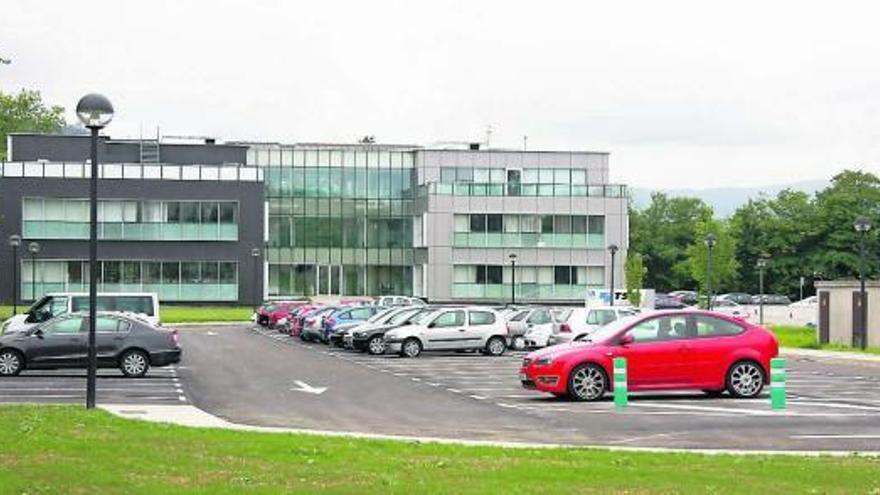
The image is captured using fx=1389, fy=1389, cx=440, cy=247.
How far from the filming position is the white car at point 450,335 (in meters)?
40.2

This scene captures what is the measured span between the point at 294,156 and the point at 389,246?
9.44m

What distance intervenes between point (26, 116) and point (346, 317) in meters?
77.3

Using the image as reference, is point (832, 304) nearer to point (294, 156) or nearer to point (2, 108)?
point (294, 156)

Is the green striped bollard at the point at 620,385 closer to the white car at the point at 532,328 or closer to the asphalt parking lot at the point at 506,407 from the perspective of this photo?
the asphalt parking lot at the point at 506,407

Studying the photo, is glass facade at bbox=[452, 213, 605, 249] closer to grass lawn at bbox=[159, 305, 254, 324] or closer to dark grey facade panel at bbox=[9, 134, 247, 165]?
grass lawn at bbox=[159, 305, 254, 324]

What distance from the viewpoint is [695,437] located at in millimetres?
17469

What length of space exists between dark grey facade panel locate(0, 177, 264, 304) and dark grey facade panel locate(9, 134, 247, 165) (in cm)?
636

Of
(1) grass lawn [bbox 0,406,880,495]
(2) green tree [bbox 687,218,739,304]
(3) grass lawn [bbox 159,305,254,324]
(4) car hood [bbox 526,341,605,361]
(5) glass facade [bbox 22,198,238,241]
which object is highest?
(5) glass facade [bbox 22,198,238,241]

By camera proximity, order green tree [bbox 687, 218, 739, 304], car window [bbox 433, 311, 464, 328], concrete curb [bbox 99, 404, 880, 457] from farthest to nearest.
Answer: green tree [bbox 687, 218, 739, 304]
car window [bbox 433, 311, 464, 328]
concrete curb [bbox 99, 404, 880, 457]

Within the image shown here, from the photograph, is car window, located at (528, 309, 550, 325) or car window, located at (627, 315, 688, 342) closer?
car window, located at (627, 315, 688, 342)

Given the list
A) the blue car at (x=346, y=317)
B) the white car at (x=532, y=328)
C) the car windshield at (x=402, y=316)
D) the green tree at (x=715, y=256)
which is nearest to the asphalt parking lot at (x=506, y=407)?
the car windshield at (x=402, y=316)

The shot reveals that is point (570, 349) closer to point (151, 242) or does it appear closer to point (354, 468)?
point (354, 468)

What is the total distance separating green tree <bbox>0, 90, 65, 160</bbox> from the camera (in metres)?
109

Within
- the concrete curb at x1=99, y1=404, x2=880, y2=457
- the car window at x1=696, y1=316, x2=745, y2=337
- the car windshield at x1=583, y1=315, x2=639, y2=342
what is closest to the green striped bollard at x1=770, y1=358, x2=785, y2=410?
the car window at x1=696, y1=316, x2=745, y2=337
